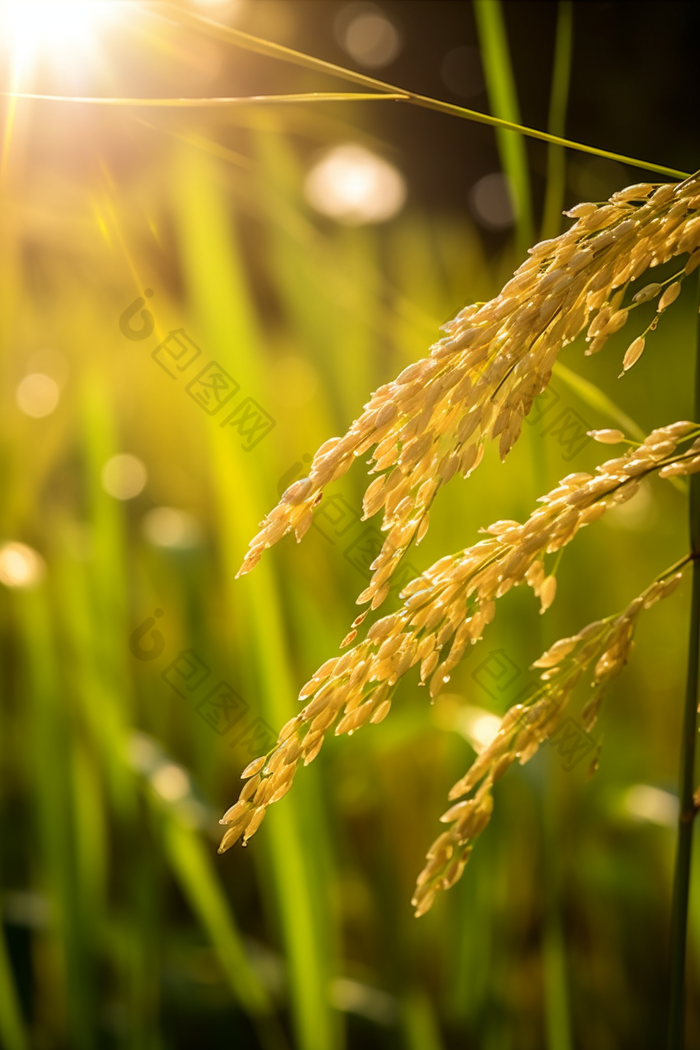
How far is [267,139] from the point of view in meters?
1.14

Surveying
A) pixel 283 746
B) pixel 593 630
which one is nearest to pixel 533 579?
pixel 593 630

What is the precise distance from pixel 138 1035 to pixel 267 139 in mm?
1061

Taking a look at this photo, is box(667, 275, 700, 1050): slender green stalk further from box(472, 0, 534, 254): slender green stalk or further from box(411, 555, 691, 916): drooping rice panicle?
box(472, 0, 534, 254): slender green stalk

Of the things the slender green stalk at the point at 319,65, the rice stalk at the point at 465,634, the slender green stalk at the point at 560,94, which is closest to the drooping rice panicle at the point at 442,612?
the rice stalk at the point at 465,634

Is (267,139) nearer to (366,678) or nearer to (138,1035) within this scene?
(366,678)

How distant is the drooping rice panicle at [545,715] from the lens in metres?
0.42

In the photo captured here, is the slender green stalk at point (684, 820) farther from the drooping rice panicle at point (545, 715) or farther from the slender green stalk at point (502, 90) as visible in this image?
the slender green stalk at point (502, 90)

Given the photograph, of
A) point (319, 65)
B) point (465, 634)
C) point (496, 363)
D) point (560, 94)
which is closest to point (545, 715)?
point (465, 634)

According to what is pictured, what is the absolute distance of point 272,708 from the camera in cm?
95

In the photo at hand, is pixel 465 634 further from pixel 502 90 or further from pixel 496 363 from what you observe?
pixel 502 90

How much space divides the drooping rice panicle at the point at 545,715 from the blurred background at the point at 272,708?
220 mm

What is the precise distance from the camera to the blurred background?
0.92 meters

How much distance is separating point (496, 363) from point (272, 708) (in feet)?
2.10

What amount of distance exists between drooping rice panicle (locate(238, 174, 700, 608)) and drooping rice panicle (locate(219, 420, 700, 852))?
28 mm
